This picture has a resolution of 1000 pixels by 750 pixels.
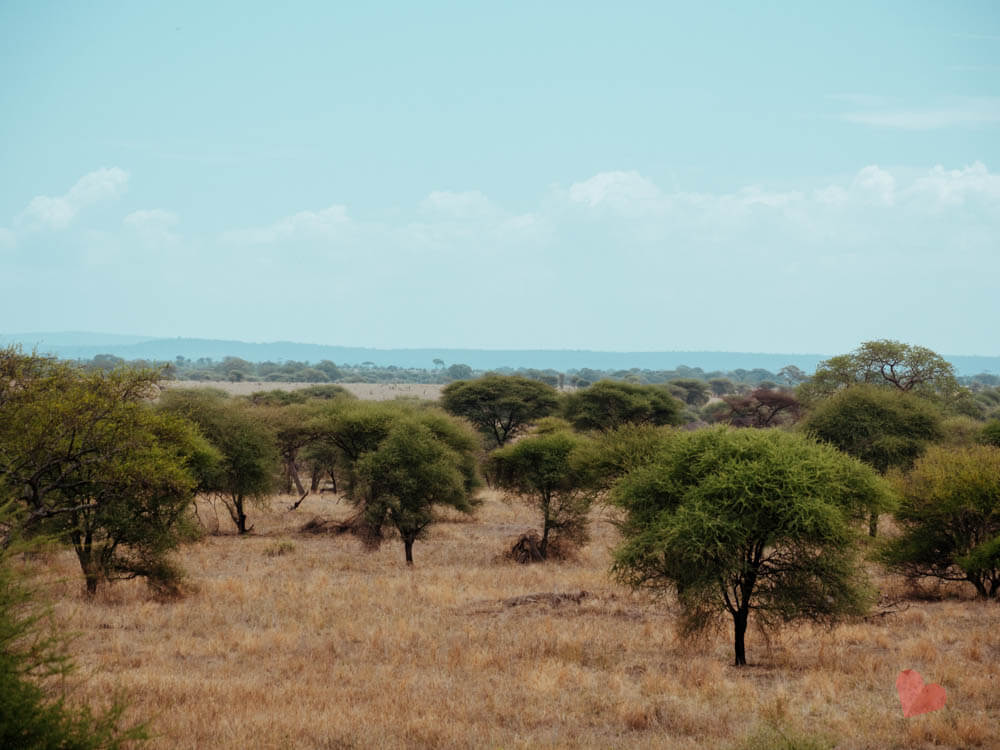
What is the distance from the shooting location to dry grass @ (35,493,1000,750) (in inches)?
473

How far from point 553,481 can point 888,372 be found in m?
31.7

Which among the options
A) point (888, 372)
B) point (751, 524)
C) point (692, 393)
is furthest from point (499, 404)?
point (692, 393)

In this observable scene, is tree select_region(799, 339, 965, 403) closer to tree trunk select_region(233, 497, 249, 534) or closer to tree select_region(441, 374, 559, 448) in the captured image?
tree select_region(441, 374, 559, 448)

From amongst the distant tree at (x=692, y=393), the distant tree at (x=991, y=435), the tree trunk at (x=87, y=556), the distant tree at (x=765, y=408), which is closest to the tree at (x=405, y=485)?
the tree trunk at (x=87, y=556)

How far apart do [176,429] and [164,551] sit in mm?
3351

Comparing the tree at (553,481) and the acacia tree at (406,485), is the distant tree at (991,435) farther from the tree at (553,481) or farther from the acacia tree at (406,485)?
the acacia tree at (406,485)

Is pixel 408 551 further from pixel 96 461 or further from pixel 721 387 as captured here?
pixel 721 387

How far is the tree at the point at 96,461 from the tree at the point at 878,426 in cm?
2590

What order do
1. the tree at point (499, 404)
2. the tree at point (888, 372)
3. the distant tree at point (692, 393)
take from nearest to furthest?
the tree at point (888, 372) → the tree at point (499, 404) → the distant tree at point (692, 393)

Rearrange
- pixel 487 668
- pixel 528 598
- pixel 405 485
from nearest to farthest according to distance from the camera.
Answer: pixel 487 668 → pixel 528 598 → pixel 405 485

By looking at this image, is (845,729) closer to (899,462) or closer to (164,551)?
(164,551)

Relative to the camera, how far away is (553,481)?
32.5 m

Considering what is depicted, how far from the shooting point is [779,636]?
19250mm

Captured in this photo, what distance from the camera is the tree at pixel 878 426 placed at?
35344 mm
